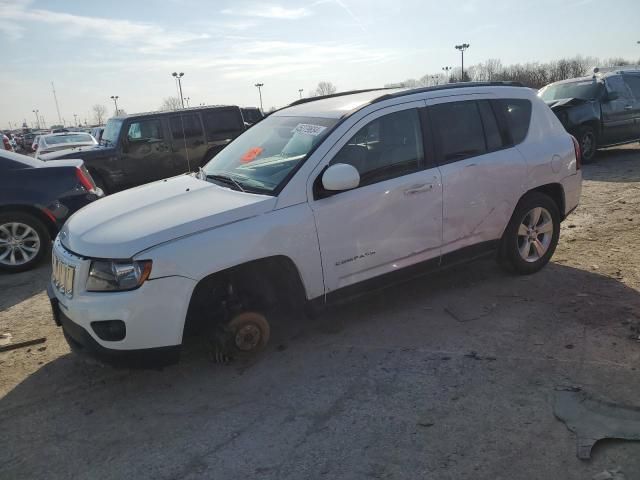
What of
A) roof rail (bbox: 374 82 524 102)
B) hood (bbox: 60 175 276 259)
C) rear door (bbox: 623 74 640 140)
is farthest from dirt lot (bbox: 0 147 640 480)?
rear door (bbox: 623 74 640 140)

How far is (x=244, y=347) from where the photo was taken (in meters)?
3.64

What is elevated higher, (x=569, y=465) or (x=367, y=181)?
(x=367, y=181)

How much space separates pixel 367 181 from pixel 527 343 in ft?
5.47

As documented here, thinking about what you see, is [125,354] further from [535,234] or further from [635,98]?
[635,98]

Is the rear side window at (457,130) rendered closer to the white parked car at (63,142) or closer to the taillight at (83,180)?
the taillight at (83,180)

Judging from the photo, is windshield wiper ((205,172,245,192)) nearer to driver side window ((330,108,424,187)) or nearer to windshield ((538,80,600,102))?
driver side window ((330,108,424,187))

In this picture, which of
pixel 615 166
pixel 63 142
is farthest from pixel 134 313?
pixel 63 142

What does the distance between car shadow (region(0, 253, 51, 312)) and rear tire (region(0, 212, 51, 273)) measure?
0.40ft

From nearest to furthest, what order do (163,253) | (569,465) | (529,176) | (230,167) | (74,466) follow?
1. (569,465)
2. (74,466)
3. (163,253)
4. (230,167)
5. (529,176)

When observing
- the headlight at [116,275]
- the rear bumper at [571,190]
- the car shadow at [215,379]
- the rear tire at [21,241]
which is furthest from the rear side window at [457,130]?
the rear tire at [21,241]

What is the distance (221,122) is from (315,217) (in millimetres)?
8701

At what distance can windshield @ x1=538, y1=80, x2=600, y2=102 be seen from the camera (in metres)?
11.8

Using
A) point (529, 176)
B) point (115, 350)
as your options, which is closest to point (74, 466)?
point (115, 350)

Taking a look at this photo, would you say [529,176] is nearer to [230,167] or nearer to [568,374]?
[568,374]
